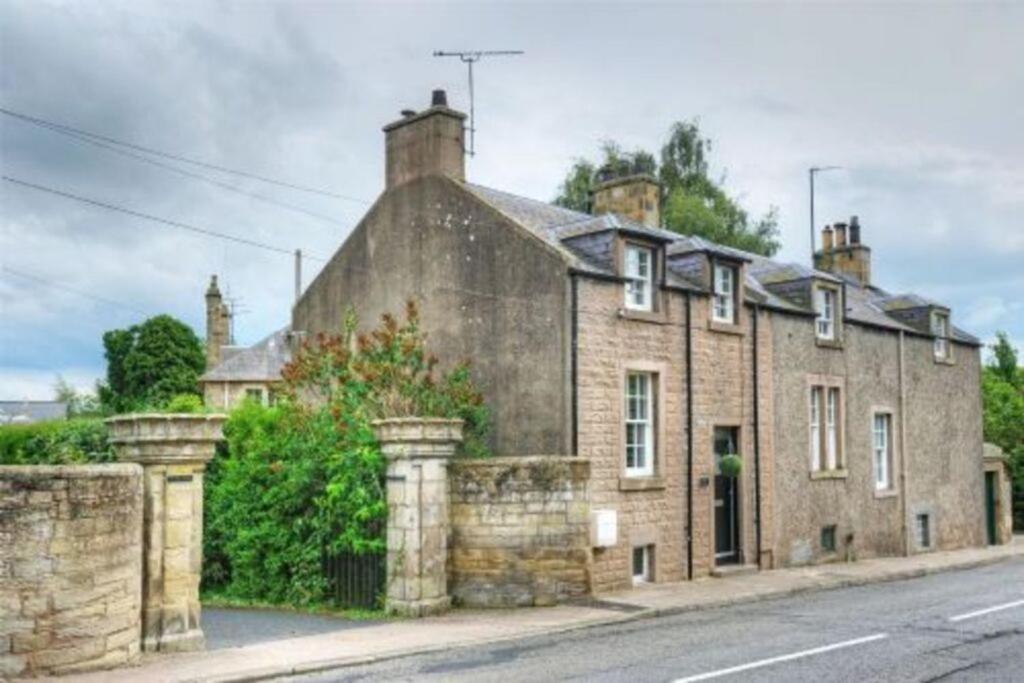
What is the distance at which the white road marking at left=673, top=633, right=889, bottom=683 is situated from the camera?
10258 mm

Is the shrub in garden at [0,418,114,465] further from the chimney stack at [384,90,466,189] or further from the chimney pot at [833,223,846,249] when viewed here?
the chimney pot at [833,223,846,249]

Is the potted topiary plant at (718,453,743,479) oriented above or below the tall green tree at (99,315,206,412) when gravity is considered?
below

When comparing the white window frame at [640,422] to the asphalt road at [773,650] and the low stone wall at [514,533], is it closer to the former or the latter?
the low stone wall at [514,533]

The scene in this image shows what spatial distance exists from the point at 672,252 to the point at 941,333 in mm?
12028

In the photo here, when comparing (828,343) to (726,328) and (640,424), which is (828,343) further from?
(640,424)

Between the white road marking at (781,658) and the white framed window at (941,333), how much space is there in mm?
17841

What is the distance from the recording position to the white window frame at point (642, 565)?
1895cm

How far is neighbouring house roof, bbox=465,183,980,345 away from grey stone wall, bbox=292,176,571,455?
0.52 m

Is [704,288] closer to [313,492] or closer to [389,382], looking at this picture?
Result: [389,382]

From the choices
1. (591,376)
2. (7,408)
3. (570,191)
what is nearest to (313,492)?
(591,376)

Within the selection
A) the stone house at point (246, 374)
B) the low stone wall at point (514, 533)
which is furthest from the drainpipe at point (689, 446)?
the stone house at point (246, 374)

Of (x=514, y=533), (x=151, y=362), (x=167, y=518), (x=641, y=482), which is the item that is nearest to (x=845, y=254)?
(x=641, y=482)

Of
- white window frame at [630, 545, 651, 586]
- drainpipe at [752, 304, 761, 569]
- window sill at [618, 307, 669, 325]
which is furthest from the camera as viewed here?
drainpipe at [752, 304, 761, 569]

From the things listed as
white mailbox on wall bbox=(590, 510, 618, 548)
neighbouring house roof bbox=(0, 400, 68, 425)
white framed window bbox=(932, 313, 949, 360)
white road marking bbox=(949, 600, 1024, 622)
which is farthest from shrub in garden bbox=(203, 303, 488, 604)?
neighbouring house roof bbox=(0, 400, 68, 425)
